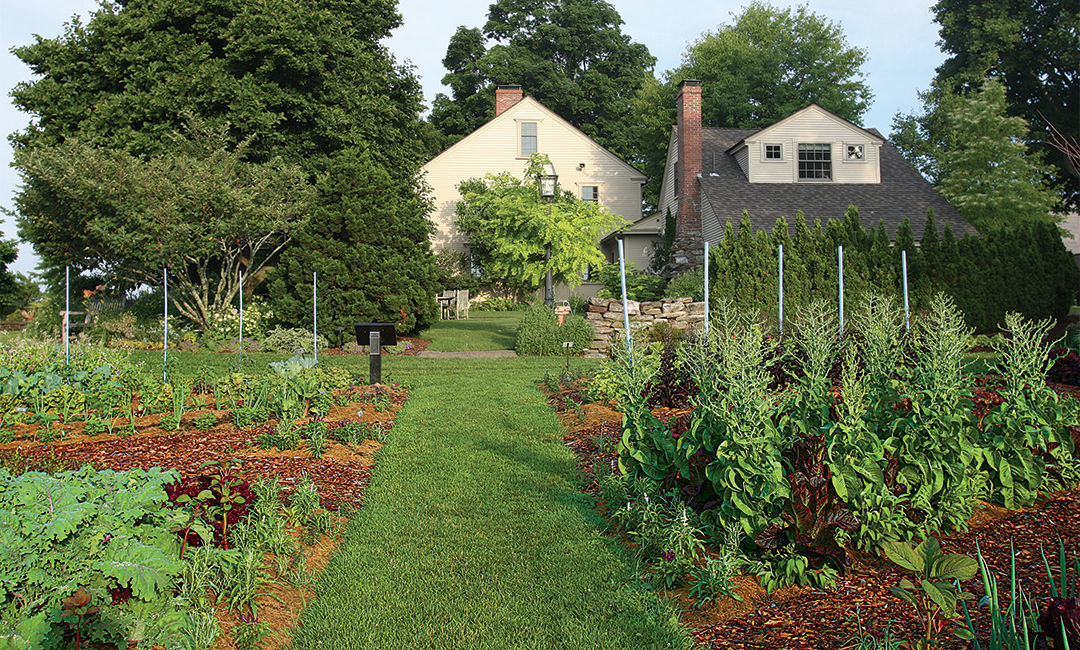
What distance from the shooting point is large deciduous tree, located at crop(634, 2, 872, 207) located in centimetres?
3231

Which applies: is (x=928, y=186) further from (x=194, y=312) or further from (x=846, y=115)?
(x=194, y=312)

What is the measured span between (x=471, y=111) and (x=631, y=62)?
1035 cm

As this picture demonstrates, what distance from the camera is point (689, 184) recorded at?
23.1m

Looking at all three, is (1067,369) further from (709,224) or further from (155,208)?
(155,208)

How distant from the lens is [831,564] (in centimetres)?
338

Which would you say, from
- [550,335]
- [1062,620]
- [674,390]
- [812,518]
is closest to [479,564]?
[812,518]

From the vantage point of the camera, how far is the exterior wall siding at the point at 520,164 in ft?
100.0

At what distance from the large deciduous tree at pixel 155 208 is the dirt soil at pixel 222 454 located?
26.8ft

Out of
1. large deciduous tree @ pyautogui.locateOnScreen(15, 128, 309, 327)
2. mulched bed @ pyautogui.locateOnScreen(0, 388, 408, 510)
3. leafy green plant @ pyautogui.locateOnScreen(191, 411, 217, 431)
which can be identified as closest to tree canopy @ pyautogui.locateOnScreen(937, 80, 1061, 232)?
large deciduous tree @ pyautogui.locateOnScreen(15, 128, 309, 327)

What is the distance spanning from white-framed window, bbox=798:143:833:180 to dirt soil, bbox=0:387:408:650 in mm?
19334

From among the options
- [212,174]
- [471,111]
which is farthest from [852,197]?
[471,111]

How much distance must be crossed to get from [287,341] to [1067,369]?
12.3 meters

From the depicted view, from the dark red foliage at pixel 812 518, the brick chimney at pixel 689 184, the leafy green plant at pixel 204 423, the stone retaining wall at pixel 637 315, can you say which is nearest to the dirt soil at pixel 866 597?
the dark red foliage at pixel 812 518

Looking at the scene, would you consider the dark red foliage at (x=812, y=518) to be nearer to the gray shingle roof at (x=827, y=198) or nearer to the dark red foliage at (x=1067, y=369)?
the dark red foliage at (x=1067, y=369)
